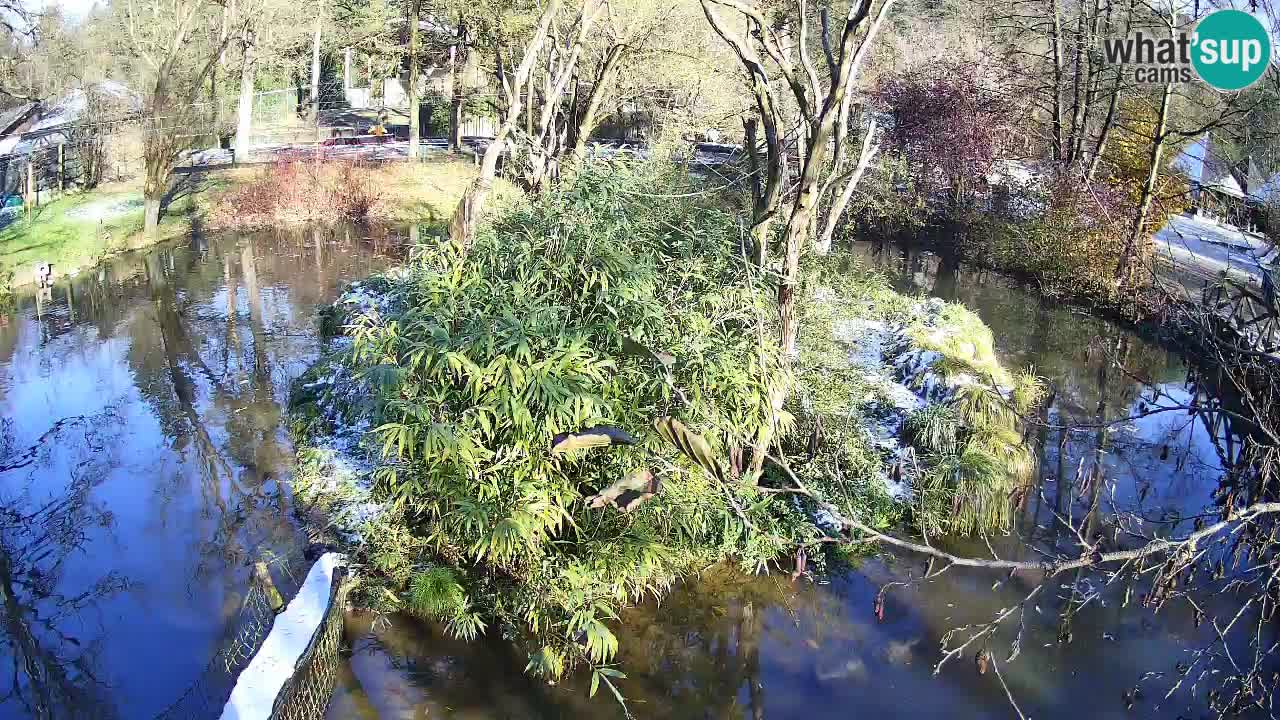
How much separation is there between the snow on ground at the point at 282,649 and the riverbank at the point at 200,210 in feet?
37.0

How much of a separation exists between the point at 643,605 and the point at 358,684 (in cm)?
208

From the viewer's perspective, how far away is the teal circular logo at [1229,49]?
7.83 metres

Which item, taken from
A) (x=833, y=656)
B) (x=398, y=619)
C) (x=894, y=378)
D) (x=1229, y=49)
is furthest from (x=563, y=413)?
(x=1229, y=49)

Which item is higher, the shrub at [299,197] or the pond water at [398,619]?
the shrub at [299,197]

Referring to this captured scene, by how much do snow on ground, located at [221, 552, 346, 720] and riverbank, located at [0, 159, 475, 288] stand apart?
1128 centimetres

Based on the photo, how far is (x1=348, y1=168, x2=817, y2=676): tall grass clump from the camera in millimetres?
5688

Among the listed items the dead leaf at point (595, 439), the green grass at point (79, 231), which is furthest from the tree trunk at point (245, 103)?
the dead leaf at point (595, 439)

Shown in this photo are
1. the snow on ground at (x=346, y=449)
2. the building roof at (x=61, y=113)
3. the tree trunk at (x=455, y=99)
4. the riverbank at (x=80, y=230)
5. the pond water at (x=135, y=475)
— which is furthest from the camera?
the tree trunk at (x=455, y=99)

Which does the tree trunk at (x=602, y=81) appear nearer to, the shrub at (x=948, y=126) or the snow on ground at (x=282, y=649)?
the shrub at (x=948, y=126)

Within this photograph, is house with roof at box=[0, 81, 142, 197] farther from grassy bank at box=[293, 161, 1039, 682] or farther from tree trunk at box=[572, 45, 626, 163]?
grassy bank at box=[293, 161, 1039, 682]

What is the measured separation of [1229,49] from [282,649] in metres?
10.7

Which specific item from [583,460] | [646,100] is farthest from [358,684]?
[646,100]

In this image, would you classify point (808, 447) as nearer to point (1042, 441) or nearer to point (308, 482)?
point (1042, 441)

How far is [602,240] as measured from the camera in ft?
20.4
